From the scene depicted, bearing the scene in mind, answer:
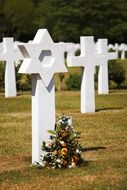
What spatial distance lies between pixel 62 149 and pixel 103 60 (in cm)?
977

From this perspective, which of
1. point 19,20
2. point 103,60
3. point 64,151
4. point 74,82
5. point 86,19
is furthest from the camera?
point 19,20

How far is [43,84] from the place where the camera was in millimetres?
10188

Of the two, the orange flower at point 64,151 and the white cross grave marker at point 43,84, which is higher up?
the white cross grave marker at point 43,84

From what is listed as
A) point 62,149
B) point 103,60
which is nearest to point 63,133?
point 62,149

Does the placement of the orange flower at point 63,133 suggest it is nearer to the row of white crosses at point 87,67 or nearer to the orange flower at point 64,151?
the orange flower at point 64,151

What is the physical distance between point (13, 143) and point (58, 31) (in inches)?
2049

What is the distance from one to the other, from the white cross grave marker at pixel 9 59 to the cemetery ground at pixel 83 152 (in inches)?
89.7

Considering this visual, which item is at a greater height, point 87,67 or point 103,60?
point 103,60

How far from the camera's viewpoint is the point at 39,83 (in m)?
10.2

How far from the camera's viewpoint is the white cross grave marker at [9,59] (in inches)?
839

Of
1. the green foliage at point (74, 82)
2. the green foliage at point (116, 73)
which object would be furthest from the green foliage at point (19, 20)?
the green foliage at point (74, 82)

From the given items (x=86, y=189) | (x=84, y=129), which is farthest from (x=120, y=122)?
(x=86, y=189)

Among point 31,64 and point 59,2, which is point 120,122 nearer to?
point 31,64

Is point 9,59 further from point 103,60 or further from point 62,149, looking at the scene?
point 62,149
